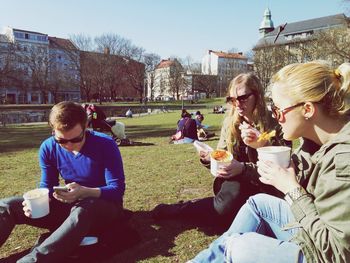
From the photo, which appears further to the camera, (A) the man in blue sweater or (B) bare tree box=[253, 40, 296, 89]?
(B) bare tree box=[253, 40, 296, 89]

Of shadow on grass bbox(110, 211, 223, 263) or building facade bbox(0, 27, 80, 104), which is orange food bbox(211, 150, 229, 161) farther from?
building facade bbox(0, 27, 80, 104)

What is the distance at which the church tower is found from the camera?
89000 mm

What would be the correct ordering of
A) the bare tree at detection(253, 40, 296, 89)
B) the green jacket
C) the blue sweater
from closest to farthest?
the green jacket, the blue sweater, the bare tree at detection(253, 40, 296, 89)

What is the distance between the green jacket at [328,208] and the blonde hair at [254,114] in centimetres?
176

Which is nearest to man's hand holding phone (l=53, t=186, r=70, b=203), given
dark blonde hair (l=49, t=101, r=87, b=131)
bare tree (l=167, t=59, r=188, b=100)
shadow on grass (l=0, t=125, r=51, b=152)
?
dark blonde hair (l=49, t=101, r=87, b=131)

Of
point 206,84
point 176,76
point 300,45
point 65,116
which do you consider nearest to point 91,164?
point 65,116

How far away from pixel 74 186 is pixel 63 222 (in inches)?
13.6

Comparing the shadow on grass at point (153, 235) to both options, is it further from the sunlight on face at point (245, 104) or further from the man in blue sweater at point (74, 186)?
the sunlight on face at point (245, 104)

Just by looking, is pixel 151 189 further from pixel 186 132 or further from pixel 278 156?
pixel 186 132

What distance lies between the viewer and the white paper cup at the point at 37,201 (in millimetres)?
2760

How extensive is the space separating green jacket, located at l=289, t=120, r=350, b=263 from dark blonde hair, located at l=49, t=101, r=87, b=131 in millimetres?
2025

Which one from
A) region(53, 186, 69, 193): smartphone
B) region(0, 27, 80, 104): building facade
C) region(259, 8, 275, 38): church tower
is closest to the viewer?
region(53, 186, 69, 193): smartphone

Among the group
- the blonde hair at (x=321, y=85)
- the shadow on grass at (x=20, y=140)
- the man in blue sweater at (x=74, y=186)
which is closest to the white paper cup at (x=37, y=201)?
the man in blue sweater at (x=74, y=186)

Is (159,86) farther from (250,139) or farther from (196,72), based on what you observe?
(250,139)
